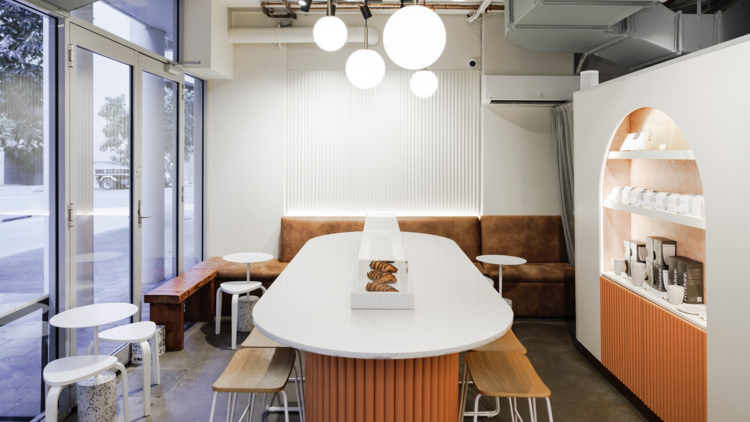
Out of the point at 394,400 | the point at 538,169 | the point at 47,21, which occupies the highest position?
the point at 47,21

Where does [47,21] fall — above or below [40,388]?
above

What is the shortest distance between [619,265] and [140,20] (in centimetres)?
424

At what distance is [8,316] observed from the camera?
7.92 ft

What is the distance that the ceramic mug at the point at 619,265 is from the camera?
10.6ft

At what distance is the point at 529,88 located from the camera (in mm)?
4996

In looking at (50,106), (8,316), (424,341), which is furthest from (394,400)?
(50,106)

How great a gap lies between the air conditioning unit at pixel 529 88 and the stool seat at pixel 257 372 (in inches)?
153

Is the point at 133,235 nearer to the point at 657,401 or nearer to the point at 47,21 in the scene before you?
the point at 47,21

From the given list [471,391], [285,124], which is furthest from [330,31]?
[285,124]

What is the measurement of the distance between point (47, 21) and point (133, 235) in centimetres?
162

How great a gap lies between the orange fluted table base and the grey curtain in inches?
145

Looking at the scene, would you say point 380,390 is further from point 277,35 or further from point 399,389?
point 277,35

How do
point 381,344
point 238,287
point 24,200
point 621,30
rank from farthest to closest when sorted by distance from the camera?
point 238,287 < point 621,30 < point 24,200 < point 381,344

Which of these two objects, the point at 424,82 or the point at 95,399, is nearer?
the point at 95,399
